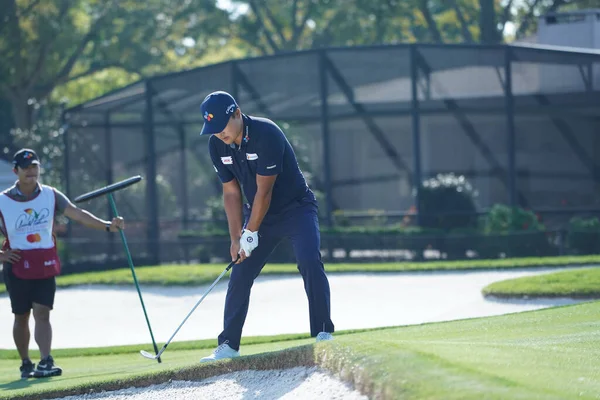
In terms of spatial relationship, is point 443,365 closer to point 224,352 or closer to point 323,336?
point 323,336

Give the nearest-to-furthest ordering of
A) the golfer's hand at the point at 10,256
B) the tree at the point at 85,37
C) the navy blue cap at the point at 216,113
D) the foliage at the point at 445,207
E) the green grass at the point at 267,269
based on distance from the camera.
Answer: the navy blue cap at the point at 216,113 → the golfer's hand at the point at 10,256 → the green grass at the point at 267,269 → the foliage at the point at 445,207 → the tree at the point at 85,37

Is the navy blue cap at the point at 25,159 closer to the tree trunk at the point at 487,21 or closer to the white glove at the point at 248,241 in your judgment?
the white glove at the point at 248,241

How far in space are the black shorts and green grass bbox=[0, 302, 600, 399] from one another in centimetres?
58

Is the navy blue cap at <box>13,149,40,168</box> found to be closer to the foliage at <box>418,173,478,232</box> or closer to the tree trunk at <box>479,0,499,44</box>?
the foliage at <box>418,173,478,232</box>

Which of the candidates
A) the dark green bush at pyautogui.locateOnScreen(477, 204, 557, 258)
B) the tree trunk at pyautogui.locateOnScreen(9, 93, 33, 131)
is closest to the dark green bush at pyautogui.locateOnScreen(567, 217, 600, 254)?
the dark green bush at pyautogui.locateOnScreen(477, 204, 557, 258)

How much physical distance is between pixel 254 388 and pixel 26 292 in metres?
3.21

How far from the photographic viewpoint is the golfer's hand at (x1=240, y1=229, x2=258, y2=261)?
7.36 m

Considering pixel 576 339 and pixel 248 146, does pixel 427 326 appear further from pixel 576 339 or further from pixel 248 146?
pixel 248 146

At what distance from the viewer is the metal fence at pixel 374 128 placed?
20688 mm

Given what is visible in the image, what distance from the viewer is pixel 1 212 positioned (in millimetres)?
9031

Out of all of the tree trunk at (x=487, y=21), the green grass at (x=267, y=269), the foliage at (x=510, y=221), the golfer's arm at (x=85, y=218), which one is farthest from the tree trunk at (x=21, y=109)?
the golfer's arm at (x=85, y=218)

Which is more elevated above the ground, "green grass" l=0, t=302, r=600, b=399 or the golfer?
the golfer

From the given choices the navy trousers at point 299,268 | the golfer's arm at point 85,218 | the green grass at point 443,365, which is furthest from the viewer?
the golfer's arm at point 85,218

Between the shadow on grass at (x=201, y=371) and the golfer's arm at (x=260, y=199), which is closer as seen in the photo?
the shadow on grass at (x=201, y=371)
